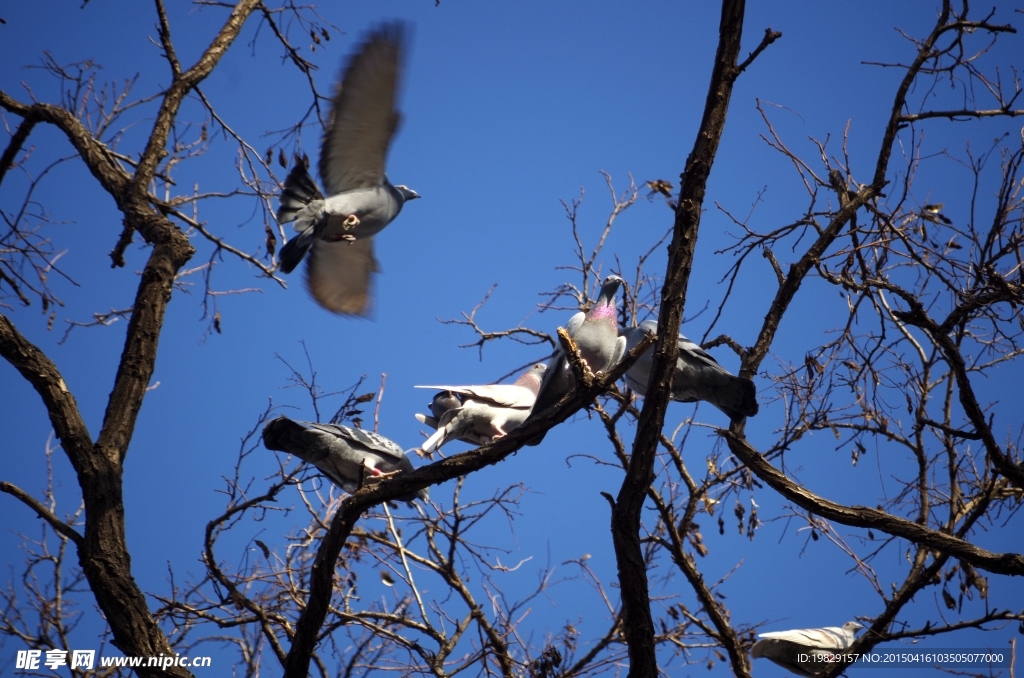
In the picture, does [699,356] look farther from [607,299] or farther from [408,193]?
[408,193]

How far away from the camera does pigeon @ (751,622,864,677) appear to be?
16.3 feet

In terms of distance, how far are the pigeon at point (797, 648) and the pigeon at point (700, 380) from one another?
1.55 meters

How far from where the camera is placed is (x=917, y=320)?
319cm

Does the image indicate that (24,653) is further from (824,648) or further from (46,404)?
(824,648)

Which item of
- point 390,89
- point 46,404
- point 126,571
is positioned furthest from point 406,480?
point 390,89

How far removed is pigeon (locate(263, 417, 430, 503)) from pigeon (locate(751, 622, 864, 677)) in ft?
7.83

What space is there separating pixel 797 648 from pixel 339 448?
10.1 ft


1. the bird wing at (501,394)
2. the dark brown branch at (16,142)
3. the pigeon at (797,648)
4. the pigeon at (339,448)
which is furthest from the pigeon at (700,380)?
the dark brown branch at (16,142)

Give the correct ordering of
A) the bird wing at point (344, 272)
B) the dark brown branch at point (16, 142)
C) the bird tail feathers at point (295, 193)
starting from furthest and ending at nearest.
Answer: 1. the bird wing at point (344, 272)
2. the bird tail feathers at point (295, 193)
3. the dark brown branch at point (16, 142)

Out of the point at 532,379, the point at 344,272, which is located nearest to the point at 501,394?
the point at 532,379

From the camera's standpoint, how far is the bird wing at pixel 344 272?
6.32 m

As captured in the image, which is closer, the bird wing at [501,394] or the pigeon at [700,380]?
the pigeon at [700,380]

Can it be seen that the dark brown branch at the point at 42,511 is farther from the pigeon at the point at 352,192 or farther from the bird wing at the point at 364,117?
the bird wing at the point at 364,117

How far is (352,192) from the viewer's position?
585cm
